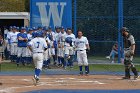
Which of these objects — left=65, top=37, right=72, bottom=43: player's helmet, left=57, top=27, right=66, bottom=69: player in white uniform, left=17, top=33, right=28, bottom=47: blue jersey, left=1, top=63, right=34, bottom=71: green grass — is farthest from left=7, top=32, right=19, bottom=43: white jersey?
left=65, top=37, right=72, bottom=43: player's helmet

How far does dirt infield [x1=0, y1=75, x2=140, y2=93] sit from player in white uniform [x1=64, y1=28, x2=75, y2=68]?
3578 millimetres

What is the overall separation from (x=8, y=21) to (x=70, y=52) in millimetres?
11516

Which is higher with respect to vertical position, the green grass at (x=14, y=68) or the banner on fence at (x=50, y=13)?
the banner on fence at (x=50, y=13)

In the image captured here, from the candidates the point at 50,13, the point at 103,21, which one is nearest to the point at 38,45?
the point at 50,13

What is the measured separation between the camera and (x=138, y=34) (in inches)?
1255

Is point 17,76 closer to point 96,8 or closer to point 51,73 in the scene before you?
point 51,73

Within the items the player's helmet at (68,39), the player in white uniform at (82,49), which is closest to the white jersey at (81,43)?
the player in white uniform at (82,49)

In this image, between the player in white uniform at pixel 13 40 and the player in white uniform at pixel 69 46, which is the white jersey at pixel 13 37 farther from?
the player in white uniform at pixel 69 46

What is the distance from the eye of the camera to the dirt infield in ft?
51.6

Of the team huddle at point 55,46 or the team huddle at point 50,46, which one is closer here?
the team huddle at point 55,46

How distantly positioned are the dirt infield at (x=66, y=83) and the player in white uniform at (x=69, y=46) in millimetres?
3578

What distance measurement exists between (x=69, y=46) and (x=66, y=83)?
6.50 meters

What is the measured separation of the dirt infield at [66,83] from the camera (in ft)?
51.6

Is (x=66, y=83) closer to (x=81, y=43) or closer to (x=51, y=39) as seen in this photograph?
(x=81, y=43)
